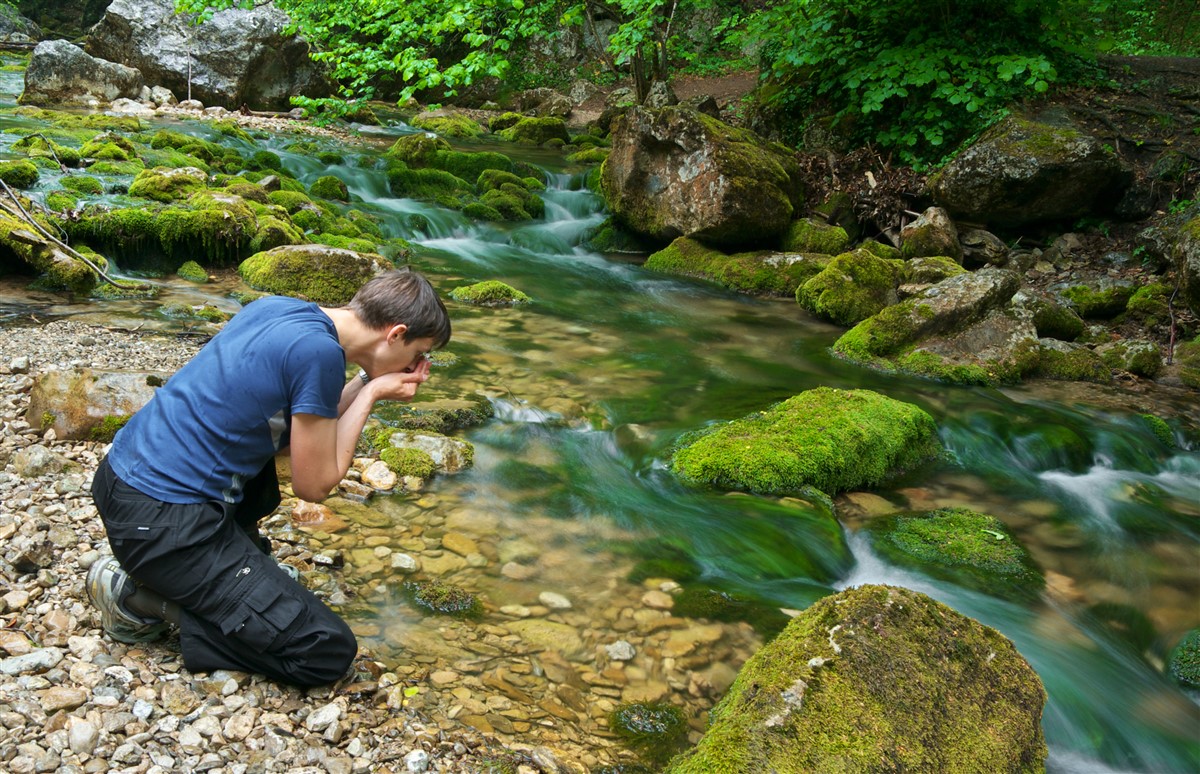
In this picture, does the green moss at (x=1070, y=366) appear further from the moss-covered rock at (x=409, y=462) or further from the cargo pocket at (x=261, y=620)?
the cargo pocket at (x=261, y=620)

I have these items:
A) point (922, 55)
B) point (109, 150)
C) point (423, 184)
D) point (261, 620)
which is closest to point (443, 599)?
point (261, 620)

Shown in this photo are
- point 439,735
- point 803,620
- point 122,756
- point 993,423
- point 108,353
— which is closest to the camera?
point 122,756

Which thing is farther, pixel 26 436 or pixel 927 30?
pixel 927 30

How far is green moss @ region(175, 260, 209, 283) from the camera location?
8508 mm

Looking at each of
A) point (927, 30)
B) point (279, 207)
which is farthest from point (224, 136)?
point (927, 30)

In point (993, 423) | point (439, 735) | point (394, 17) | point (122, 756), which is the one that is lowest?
point (993, 423)

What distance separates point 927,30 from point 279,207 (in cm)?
1029

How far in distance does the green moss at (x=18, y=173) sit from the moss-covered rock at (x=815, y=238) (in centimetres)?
965

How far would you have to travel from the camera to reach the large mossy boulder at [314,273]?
8195 millimetres

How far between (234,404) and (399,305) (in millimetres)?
642

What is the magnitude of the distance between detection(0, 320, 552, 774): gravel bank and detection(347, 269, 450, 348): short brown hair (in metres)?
1.30

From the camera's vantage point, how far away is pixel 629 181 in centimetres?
1215

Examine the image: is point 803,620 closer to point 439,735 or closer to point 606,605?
point 606,605

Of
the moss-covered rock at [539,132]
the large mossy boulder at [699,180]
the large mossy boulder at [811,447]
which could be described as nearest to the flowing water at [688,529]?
the large mossy boulder at [811,447]
